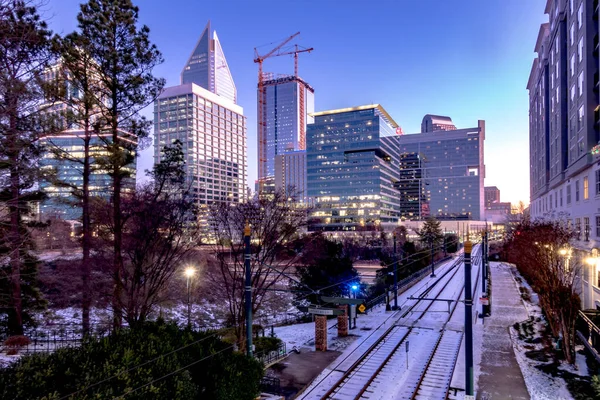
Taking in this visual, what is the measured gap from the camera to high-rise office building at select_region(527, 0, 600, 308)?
2802 cm

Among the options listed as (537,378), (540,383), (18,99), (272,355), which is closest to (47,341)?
(272,355)

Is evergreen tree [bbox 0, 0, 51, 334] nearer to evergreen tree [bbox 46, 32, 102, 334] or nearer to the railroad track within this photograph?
evergreen tree [bbox 46, 32, 102, 334]

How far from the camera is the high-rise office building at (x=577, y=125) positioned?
28016 mm

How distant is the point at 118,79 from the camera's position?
65.9ft

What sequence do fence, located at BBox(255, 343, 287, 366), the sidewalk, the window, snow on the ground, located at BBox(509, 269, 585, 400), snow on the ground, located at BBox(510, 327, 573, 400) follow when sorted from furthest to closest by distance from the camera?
the window < fence, located at BBox(255, 343, 287, 366) < the sidewalk < snow on the ground, located at BBox(509, 269, 585, 400) < snow on the ground, located at BBox(510, 327, 573, 400)

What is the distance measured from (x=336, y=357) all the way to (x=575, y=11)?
116 ft

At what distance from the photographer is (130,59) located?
65.2 feet

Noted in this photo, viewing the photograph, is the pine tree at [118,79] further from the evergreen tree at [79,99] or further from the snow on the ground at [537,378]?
the snow on the ground at [537,378]

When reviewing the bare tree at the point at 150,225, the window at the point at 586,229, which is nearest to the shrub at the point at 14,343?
the bare tree at the point at 150,225

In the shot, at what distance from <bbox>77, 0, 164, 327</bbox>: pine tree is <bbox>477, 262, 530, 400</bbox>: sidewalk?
18079 mm

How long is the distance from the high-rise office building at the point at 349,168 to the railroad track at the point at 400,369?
13992 cm

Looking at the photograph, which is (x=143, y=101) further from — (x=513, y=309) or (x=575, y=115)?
(x=575, y=115)

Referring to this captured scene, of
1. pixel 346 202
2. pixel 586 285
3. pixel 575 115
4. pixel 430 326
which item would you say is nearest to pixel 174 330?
pixel 430 326

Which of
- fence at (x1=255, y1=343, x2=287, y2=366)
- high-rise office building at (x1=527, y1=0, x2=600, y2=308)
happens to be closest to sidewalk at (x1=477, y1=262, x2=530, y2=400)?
high-rise office building at (x1=527, y1=0, x2=600, y2=308)
